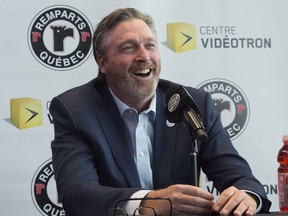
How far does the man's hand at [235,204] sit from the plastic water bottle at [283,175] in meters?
0.44

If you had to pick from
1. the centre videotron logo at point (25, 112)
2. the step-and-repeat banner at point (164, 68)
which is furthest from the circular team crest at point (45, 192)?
the centre videotron logo at point (25, 112)

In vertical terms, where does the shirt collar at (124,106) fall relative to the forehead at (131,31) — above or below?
below

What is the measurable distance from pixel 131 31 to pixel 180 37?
55 cm

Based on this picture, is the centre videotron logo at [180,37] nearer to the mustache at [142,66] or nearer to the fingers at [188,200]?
the mustache at [142,66]

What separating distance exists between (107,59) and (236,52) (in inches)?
28.5

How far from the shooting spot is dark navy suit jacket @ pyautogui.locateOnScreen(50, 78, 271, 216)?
89.0 inches

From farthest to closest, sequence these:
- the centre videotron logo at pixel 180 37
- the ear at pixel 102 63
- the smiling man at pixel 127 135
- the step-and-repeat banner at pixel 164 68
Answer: the centre videotron logo at pixel 180 37 < the step-and-repeat banner at pixel 164 68 < the ear at pixel 102 63 < the smiling man at pixel 127 135

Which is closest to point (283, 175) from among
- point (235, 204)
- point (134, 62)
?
point (235, 204)

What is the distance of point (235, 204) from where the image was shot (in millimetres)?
1899

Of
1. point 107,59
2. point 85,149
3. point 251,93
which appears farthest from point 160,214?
point 251,93

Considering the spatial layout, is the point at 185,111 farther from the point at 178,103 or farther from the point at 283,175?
the point at 283,175

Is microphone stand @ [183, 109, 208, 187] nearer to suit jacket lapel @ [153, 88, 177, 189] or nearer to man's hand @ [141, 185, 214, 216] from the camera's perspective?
man's hand @ [141, 185, 214, 216]

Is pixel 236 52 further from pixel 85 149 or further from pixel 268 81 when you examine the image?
pixel 85 149

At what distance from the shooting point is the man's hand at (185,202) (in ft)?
5.91
